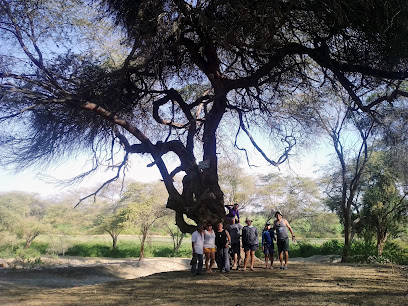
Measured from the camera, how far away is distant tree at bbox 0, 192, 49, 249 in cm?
3016

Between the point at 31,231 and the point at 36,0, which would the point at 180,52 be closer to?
the point at 36,0

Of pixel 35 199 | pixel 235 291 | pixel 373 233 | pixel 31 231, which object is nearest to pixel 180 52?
pixel 235 291

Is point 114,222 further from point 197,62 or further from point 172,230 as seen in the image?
point 197,62

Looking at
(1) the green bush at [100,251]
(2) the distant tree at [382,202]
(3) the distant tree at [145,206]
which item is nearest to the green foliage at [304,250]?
(2) the distant tree at [382,202]

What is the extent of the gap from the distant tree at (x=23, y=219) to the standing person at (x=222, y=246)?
2587 centimetres

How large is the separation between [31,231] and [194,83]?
2447 centimetres

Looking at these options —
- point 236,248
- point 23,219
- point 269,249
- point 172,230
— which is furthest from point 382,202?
point 23,219

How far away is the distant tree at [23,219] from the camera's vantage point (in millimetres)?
30156

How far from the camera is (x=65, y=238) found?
35406 millimetres

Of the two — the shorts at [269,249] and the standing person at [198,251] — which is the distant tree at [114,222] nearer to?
the shorts at [269,249]

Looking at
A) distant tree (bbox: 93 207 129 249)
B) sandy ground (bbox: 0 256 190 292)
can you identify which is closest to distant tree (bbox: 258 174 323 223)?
distant tree (bbox: 93 207 129 249)

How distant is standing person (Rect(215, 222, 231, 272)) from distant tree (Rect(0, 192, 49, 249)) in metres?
25.9

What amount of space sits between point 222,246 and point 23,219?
2693 centimetres

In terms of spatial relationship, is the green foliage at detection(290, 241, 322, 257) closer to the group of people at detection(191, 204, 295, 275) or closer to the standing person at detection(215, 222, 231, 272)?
the group of people at detection(191, 204, 295, 275)
